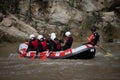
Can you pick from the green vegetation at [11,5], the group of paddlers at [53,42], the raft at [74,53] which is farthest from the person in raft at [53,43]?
the green vegetation at [11,5]

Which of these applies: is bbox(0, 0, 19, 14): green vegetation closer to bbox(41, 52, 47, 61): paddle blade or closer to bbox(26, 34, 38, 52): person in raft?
bbox(26, 34, 38, 52): person in raft

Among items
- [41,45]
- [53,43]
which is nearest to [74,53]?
[53,43]

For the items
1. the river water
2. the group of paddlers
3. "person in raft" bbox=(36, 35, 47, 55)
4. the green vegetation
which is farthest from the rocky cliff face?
the river water

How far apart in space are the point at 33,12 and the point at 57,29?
219 cm

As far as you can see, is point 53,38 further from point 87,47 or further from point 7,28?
point 7,28

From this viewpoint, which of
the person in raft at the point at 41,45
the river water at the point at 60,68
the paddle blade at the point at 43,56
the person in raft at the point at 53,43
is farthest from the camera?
the person in raft at the point at 41,45

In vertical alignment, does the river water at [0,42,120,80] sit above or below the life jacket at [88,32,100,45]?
below

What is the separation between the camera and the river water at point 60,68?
372 inches

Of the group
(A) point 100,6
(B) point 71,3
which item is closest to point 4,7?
(B) point 71,3

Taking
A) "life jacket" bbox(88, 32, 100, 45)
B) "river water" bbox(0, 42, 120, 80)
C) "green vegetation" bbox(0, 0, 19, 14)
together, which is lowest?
"river water" bbox(0, 42, 120, 80)

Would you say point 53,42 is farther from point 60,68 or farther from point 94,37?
point 60,68

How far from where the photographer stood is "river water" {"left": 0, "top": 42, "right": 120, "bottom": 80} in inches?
372

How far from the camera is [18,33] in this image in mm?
18688

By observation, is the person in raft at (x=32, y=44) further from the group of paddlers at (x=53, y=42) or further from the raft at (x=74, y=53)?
the raft at (x=74, y=53)
